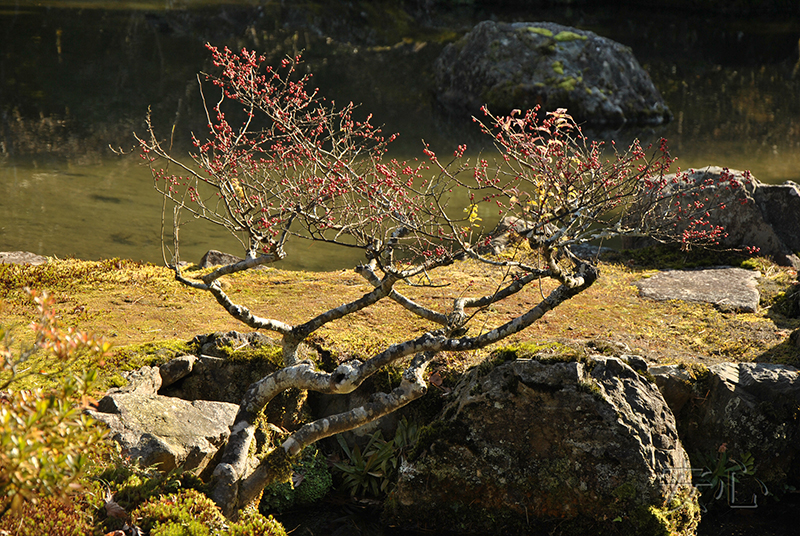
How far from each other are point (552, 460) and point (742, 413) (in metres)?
1.89

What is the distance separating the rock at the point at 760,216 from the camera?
10102mm

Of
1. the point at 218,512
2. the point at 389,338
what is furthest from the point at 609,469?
the point at 218,512

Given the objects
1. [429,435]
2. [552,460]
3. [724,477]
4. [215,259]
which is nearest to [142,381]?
[429,435]

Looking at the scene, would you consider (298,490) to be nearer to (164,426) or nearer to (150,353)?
(164,426)

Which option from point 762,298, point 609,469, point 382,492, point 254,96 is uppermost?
point 254,96

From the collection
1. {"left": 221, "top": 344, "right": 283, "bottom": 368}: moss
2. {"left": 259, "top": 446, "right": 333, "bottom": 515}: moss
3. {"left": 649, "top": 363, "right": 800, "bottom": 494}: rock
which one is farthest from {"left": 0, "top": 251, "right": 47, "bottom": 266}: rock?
{"left": 649, "top": 363, "right": 800, "bottom": 494}: rock

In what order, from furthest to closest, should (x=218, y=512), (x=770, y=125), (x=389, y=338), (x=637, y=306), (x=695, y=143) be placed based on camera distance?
(x=770, y=125)
(x=695, y=143)
(x=637, y=306)
(x=389, y=338)
(x=218, y=512)

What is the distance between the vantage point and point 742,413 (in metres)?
6.52

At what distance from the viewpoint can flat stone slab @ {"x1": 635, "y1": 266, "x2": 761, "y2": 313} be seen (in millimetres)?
8422

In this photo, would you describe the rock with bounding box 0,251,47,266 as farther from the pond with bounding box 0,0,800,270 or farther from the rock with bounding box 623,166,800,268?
the rock with bounding box 623,166,800,268

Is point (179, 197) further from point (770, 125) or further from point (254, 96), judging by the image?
point (770, 125)

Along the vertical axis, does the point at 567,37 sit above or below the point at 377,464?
above

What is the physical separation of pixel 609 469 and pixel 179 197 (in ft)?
33.7

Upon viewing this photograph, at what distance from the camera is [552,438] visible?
19.7 ft
